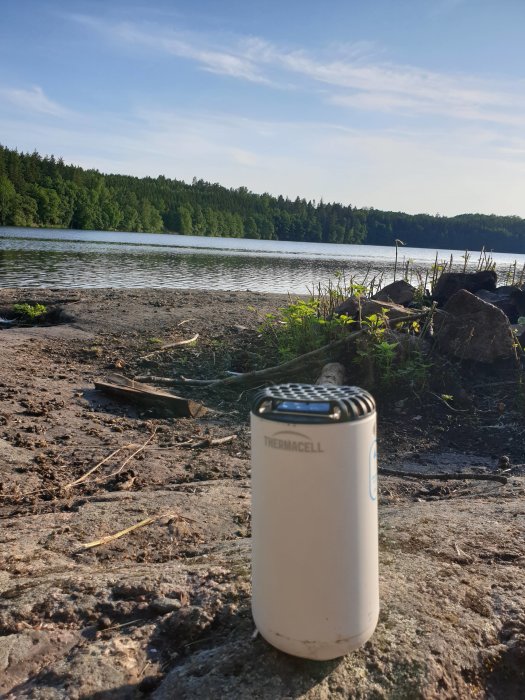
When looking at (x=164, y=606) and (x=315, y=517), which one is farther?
(x=164, y=606)

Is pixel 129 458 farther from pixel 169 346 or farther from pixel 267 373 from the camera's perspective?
pixel 169 346

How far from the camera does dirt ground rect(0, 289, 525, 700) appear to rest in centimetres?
214

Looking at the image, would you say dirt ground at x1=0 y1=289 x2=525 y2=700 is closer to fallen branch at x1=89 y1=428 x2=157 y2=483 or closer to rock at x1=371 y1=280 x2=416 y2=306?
fallen branch at x1=89 y1=428 x2=157 y2=483

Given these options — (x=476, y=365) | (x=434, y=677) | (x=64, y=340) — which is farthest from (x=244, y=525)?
(x=64, y=340)

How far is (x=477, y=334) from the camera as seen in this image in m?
7.50

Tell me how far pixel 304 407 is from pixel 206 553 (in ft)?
5.56

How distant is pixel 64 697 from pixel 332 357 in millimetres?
6012

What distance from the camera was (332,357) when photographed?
7711 millimetres

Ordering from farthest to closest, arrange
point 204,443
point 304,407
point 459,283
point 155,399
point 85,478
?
point 459,283, point 155,399, point 204,443, point 85,478, point 304,407

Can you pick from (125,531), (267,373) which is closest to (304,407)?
(125,531)

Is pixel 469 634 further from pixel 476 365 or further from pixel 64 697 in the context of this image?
pixel 476 365

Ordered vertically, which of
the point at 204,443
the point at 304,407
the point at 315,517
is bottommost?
the point at 204,443

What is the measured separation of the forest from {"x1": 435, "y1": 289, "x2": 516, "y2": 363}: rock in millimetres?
92681

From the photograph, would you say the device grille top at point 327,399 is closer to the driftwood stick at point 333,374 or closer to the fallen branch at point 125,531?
the fallen branch at point 125,531
